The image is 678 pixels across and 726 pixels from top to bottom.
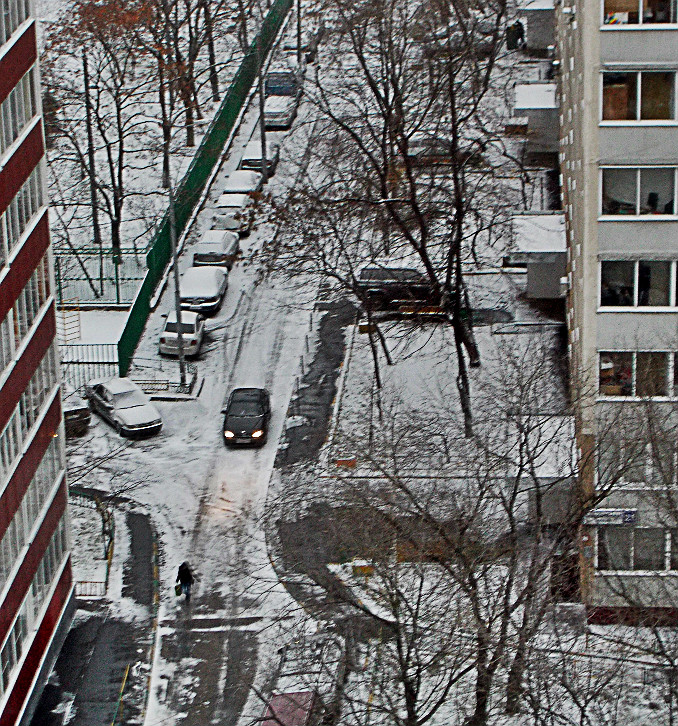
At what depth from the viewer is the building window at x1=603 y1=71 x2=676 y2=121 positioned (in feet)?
146

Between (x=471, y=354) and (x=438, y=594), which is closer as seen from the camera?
(x=438, y=594)

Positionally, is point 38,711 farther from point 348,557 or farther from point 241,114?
point 241,114

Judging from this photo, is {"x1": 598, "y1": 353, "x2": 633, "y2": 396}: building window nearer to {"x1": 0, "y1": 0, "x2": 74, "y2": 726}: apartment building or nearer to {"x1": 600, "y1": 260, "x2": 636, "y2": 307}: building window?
{"x1": 600, "y1": 260, "x2": 636, "y2": 307}: building window

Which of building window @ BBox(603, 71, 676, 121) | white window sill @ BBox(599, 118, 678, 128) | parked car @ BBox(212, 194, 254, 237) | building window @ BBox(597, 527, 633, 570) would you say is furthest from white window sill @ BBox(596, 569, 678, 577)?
parked car @ BBox(212, 194, 254, 237)

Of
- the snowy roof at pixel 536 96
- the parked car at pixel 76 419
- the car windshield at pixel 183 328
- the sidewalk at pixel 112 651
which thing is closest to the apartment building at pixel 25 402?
the sidewalk at pixel 112 651

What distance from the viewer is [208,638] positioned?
47281 millimetres

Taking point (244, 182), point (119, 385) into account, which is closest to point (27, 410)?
point (119, 385)

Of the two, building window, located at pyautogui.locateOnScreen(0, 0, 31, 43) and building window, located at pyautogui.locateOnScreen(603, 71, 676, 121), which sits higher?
building window, located at pyautogui.locateOnScreen(603, 71, 676, 121)

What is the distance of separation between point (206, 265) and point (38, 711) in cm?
2737

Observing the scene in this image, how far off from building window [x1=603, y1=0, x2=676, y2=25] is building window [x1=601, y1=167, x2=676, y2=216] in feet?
12.5

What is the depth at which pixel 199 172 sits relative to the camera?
7462 centimetres

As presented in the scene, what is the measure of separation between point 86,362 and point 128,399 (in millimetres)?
A: 3991

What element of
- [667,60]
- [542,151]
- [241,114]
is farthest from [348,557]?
[241,114]

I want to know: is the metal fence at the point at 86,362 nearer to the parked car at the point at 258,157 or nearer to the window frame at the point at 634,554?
the parked car at the point at 258,157
